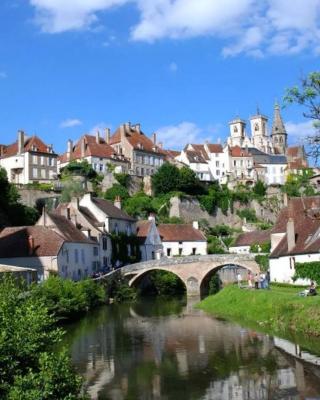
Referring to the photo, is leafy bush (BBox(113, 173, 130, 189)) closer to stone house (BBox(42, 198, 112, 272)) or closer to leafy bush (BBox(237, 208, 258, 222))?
leafy bush (BBox(237, 208, 258, 222))

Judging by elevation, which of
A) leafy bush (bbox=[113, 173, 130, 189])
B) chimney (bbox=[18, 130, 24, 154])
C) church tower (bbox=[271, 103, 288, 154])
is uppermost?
church tower (bbox=[271, 103, 288, 154])

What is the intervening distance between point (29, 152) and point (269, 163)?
172 ft

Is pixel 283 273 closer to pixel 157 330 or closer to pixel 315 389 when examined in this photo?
pixel 157 330

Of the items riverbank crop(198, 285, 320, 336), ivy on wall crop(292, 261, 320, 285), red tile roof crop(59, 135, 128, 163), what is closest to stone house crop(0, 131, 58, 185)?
red tile roof crop(59, 135, 128, 163)

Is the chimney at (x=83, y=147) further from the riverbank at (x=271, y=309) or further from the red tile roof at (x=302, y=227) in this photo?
the riverbank at (x=271, y=309)

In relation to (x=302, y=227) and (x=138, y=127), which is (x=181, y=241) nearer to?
(x=302, y=227)

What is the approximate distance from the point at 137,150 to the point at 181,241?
2374 cm

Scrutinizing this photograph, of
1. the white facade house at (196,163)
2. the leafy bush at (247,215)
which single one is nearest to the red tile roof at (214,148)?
the white facade house at (196,163)

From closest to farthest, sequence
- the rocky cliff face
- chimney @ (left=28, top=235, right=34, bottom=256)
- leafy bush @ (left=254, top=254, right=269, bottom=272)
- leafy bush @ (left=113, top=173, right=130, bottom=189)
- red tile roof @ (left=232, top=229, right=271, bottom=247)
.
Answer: chimney @ (left=28, top=235, right=34, bottom=256), leafy bush @ (left=254, top=254, right=269, bottom=272), red tile roof @ (left=232, top=229, right=271, bottom=247), leafy bush @ (left=113, top=173, right=130, bottom=189), the rocky cliff face

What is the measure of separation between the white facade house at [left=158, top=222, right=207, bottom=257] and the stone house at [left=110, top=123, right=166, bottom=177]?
18.8 meters

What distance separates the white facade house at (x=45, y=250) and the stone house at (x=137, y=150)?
39.2 metres

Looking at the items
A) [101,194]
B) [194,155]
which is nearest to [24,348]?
[101,194]

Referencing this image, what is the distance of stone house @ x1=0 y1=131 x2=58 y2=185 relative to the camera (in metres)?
81.1

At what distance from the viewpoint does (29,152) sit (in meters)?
80.7
